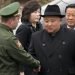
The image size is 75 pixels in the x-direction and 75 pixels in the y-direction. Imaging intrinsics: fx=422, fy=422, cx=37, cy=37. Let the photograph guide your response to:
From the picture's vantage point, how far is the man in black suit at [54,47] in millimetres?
6320

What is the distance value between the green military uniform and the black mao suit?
0.17m

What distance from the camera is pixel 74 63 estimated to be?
6359 millimetres

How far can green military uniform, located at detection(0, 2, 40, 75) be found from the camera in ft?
20.3

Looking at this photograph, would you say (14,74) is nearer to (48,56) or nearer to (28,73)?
(48,56)

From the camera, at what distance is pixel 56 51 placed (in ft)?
21.0

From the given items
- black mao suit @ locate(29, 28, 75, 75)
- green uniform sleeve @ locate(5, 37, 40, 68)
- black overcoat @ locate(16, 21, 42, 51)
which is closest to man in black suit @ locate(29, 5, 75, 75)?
black mao suit @ locate(29, 28, 75, 75)

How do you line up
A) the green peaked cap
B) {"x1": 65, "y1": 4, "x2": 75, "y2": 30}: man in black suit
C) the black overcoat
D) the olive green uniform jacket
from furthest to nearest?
the black overcoat < {"x1": 65, "y1": 4, "x2": 75, "y2": 30}: man in black suit < the green peaked cap < the olive green uniform jacket

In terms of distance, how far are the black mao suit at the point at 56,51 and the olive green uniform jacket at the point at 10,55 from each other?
0.56 feet

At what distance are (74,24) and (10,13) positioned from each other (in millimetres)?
1365

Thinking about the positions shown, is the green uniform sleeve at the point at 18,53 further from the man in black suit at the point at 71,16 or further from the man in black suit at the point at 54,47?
the man in black suit at the point at 71,16

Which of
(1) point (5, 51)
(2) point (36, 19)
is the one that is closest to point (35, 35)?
(1) point (5, 51)

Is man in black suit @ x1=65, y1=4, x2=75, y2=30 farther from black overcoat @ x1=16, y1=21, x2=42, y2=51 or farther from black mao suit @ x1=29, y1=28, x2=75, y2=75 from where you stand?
black overcoat @ x1=16, y1=21, x2=42, y2=51

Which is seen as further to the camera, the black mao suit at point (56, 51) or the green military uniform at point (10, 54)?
the black mao suit at point (56, 51)

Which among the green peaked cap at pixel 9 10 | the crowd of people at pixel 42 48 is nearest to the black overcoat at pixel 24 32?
the crowd of people at pixel 42 48
